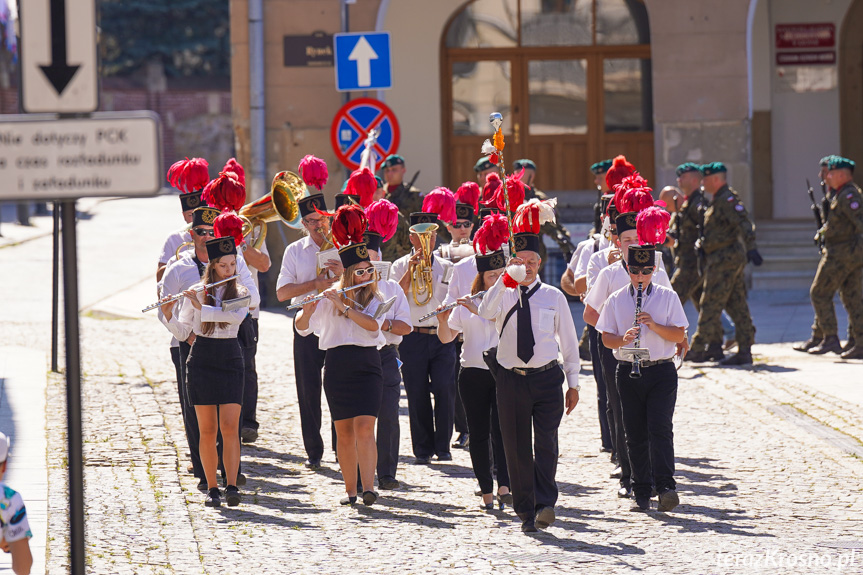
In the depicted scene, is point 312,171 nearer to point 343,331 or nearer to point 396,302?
point 396,302

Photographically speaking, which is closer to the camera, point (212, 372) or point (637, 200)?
point (212, 372)

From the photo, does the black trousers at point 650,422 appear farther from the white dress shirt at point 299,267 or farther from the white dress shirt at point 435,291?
the white dress shirt at point 299,267

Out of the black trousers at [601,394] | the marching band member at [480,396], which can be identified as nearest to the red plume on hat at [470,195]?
the black trousers at [601,394]

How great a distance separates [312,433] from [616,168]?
9.25 ft

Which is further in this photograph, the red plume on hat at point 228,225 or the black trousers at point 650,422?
the red plume on hat at point 228,225

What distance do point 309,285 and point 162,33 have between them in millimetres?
45657

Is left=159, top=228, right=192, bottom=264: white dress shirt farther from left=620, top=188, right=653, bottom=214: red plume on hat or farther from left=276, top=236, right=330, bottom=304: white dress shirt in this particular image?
left=620, top=188, right=653, bottom=214: red plume on hat

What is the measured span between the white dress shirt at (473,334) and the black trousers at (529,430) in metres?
0.64

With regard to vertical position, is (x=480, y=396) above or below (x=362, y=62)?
below

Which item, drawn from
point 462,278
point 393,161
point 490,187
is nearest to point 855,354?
point 393,161

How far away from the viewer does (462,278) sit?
29.6 feet

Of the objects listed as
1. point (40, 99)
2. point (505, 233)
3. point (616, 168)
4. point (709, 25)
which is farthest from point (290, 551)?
point (709, 25)

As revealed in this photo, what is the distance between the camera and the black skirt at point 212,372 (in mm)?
8422

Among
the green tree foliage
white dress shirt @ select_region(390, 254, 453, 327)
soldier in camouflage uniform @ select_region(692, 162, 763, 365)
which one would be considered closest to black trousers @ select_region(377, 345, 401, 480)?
white dress shirt @ select_region(390, 254, 453, 327)
